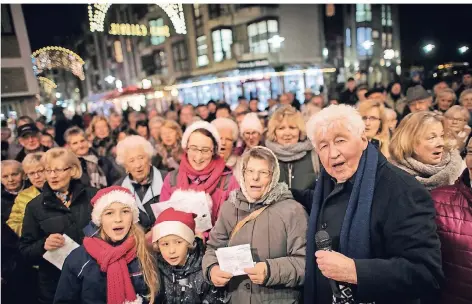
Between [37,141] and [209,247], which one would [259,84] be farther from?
[209,247]

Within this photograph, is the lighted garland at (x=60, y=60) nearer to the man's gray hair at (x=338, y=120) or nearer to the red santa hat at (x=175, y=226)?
the red santa hat at (x=175, y=226)

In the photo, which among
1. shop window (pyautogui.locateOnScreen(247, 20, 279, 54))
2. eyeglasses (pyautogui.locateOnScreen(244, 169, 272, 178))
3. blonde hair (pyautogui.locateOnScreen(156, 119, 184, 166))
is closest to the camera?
eyeglasses (pyautogui.locateOnScreen(244, 169, 272, 178))

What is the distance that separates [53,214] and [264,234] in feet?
6.57

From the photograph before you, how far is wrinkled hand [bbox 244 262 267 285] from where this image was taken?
214 cm

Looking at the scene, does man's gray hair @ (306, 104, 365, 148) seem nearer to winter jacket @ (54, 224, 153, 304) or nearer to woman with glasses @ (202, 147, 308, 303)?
woman with glasses @ (202, 147, 308, 303)

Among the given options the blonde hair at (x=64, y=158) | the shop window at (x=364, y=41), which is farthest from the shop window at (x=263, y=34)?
the blonde hair at (x=64, y=158)

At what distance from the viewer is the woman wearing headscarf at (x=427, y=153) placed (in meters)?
2.44

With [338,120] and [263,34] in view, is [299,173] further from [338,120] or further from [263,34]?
[263,34]

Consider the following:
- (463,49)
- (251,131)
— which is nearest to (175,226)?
(251,131)

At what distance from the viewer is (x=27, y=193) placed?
12.7 feet

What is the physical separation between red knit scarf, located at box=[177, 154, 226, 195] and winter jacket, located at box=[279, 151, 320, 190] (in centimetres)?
94

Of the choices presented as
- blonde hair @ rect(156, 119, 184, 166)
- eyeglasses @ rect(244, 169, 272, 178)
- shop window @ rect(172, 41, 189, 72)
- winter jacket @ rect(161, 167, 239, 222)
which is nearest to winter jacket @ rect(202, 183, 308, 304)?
eyeglasses @ rect(244, 169, 272, 178)

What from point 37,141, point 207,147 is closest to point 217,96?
point 37,141

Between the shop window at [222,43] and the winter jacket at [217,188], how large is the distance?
2543 cm
